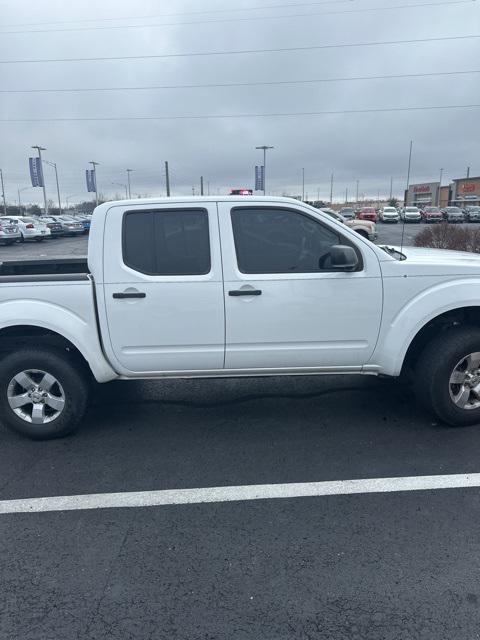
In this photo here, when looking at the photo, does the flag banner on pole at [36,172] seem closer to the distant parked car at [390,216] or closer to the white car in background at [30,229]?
the white car in background at [30,229]

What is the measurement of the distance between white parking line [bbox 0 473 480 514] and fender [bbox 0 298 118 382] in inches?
45.8

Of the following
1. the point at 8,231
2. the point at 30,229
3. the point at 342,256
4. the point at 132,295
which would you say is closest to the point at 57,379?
the point at 132,295

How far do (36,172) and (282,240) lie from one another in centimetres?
5453

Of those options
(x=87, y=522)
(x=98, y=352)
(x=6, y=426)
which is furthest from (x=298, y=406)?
(x=6, y=426)

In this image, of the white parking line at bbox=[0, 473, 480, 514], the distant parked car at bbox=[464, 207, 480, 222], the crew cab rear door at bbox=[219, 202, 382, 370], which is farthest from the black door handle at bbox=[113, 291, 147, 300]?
the distant parked car at bbox=[464, 207, 480, 222]

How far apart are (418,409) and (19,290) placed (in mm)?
3717

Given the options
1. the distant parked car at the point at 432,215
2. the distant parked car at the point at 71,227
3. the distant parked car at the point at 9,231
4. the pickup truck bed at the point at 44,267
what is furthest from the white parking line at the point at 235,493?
the distant parked car at the point at 432,215

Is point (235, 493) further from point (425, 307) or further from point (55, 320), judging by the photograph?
point (425, 307)

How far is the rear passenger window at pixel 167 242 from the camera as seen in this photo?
4.02 m

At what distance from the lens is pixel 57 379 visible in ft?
13.5

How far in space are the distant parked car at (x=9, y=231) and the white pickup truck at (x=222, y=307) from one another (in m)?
26.4

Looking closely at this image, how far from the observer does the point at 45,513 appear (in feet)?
10.6

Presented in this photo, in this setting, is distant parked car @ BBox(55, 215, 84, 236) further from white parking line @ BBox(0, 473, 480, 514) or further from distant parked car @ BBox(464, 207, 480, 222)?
white parking line @ BBox(0, 473, 480, 514)

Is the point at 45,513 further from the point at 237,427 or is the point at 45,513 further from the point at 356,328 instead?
the point at 356,328
